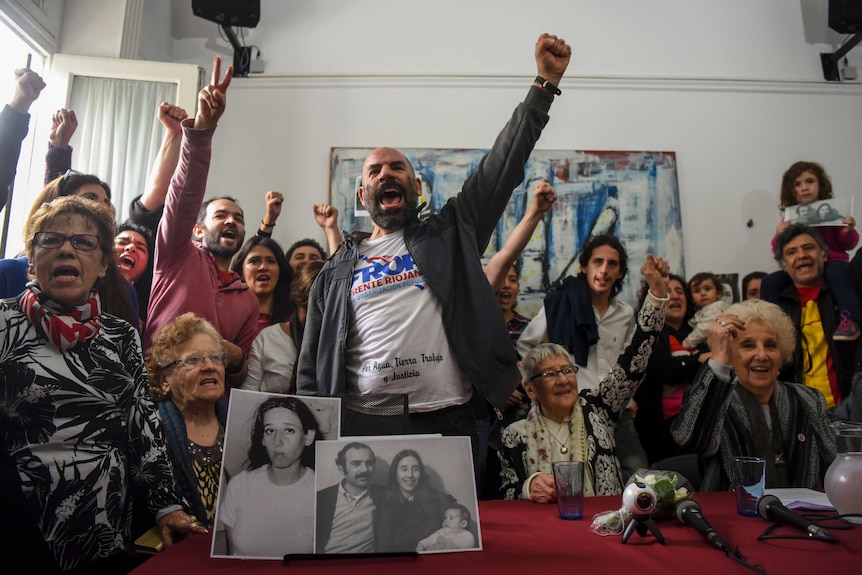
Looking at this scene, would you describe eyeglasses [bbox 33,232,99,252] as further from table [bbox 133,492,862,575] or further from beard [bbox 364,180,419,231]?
beard [bbox 364,180,419,231]

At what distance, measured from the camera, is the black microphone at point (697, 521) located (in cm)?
104

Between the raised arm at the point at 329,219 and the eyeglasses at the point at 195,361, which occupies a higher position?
the raised arm at the point at 329,219

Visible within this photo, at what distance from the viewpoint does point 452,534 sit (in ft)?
3.34

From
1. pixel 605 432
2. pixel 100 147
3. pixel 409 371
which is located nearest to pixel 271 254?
pixel 100 147

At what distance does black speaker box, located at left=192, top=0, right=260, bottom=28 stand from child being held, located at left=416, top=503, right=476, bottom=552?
375cm

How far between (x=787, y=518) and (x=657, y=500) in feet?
0.72

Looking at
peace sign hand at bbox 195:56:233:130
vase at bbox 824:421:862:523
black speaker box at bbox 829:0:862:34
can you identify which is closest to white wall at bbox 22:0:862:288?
black speaker box at bbox 829:0:862:34

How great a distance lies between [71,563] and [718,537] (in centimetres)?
123

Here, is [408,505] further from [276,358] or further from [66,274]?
[276,358]

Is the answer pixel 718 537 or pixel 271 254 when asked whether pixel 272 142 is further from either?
pixel 718 537

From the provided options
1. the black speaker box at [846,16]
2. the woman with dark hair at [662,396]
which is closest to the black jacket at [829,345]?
the woman with dark hair at [662,396]

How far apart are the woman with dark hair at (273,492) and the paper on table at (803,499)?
976mm

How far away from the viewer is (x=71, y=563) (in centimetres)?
132

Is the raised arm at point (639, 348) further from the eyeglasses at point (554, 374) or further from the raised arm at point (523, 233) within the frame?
the raised arm at point (523, 233)
